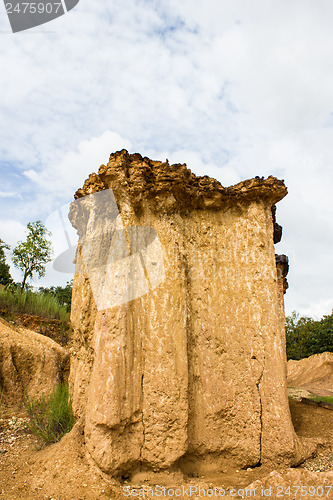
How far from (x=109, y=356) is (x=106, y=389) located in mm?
301

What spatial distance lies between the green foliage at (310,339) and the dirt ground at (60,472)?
1824cm

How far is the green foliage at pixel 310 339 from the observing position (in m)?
21.4

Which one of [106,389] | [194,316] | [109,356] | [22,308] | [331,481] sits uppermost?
[22,308]

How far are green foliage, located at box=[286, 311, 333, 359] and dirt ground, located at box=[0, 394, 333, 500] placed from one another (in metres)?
18.2

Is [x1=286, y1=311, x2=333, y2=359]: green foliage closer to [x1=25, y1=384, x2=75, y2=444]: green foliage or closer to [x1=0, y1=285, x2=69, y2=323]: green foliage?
[x1=0, y1=285, x2=69, y2=323]: green foliage

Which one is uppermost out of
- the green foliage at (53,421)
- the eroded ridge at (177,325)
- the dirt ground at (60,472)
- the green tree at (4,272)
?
the green tree at (4,272)

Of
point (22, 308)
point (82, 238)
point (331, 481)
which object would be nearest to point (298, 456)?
point (331, 481)

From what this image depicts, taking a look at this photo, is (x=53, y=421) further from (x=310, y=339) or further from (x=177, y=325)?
(x=310, y=339)

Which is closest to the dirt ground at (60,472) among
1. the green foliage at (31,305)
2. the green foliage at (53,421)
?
the green foliage at (53,421)

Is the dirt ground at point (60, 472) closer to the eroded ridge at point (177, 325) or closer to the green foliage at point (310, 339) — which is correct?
the eroded ridge at point (177, 325)

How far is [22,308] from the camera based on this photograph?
9602 mm

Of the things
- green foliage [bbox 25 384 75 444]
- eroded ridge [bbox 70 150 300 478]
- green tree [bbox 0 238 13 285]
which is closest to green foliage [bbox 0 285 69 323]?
green foliage [bbox 25 384 75 444]

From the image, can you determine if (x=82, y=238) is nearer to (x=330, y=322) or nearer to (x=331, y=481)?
(x=331, y=481)

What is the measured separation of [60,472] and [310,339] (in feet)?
70.7
